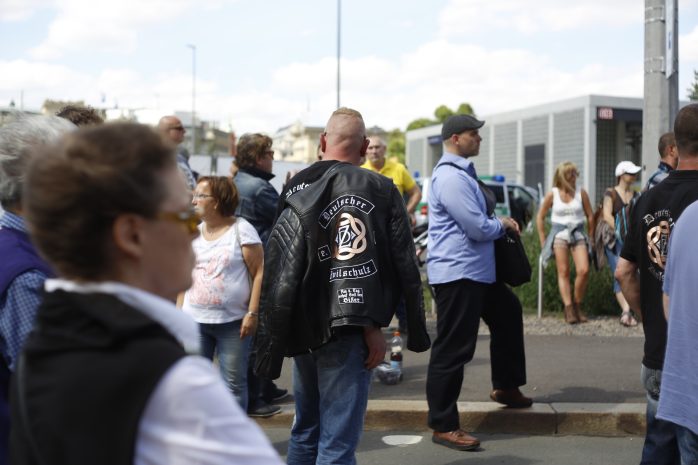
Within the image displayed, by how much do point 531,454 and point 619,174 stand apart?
4815 mm

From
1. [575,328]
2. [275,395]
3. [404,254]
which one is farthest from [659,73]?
[404,254]

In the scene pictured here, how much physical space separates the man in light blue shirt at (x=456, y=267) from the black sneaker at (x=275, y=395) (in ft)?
4.43

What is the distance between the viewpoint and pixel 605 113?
38.6m

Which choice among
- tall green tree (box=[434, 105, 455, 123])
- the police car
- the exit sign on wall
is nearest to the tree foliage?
tall green tree (box=[434, 105, 455, 123])

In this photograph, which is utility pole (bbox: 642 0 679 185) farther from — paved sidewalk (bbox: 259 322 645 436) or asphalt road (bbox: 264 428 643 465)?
asphalt road (bbox: 264 428 643 465)

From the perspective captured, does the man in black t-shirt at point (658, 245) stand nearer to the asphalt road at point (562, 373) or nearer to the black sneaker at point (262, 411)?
the asphalt road at point (562, 373)

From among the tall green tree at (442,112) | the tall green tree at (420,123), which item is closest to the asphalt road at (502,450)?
the tall green tree at (442,112)

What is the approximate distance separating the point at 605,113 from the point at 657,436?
36.6 metres

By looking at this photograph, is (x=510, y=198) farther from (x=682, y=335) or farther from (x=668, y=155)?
(x=682, y=335)

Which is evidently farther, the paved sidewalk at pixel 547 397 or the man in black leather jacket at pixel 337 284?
the paved sidewalk at pixel 547 397

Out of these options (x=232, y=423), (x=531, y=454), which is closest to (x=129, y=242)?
(x=232, y=423)

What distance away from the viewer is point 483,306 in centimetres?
590

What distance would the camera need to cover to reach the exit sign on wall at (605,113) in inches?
1515

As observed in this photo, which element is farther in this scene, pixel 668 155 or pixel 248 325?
pixel 668 155
